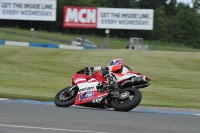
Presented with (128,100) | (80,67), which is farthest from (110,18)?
(128,100)

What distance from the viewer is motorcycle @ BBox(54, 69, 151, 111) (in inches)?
502

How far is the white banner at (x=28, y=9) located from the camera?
165 ft

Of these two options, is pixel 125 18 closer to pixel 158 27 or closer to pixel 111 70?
pixel 158 27

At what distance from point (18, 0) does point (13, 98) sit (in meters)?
35.2

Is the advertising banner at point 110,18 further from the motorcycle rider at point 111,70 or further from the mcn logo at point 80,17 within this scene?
the motorcycle rider at point 111,70

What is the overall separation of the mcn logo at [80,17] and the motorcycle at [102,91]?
123ft

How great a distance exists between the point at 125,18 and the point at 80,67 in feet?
80.4

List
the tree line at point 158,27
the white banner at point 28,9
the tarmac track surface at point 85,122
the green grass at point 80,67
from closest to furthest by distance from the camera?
1. the tarmac track surface at point 85,122
2. the green grass at point 80,67
3. the white banner at point 28,9
4. the tree line at point 158,27

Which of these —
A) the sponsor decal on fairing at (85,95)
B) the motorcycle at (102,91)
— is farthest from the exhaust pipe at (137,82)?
the sponsor decal on fairing at (85,95)

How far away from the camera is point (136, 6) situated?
303 feet

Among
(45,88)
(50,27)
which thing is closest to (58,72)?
(45,88)

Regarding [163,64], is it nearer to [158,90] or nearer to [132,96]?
[158,90]

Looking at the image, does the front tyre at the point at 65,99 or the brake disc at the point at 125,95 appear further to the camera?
the front tyre at the point at 65,99

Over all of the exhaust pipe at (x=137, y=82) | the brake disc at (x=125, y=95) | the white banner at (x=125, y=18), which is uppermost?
the white banner at (x=125, y=18)
